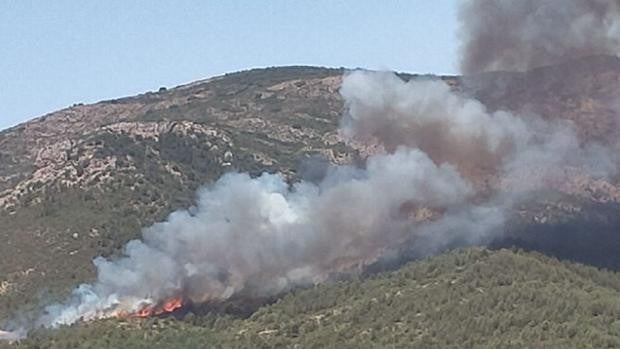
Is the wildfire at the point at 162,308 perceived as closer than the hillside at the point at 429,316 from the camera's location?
No

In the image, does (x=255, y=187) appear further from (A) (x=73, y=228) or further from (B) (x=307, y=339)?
(A) (x=73, y=228)

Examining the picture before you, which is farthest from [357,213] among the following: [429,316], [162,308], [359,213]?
[162,308]

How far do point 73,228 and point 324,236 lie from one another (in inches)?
2347

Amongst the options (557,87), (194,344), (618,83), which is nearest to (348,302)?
(194,344)

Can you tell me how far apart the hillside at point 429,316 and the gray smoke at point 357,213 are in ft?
13.9

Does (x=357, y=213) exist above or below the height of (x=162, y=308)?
above

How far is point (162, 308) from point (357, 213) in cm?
2552

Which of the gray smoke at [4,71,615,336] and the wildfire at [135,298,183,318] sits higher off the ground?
the gray smoke at [4,71,615,336]

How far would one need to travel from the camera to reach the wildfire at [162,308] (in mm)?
138125

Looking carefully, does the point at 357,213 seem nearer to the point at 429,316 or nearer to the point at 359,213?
the point at 359,213

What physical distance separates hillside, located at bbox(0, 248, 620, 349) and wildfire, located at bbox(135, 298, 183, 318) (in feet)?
9.68

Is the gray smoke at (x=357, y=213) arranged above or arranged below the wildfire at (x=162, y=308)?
above

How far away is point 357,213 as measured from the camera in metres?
144

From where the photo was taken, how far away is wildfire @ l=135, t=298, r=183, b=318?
453ft
